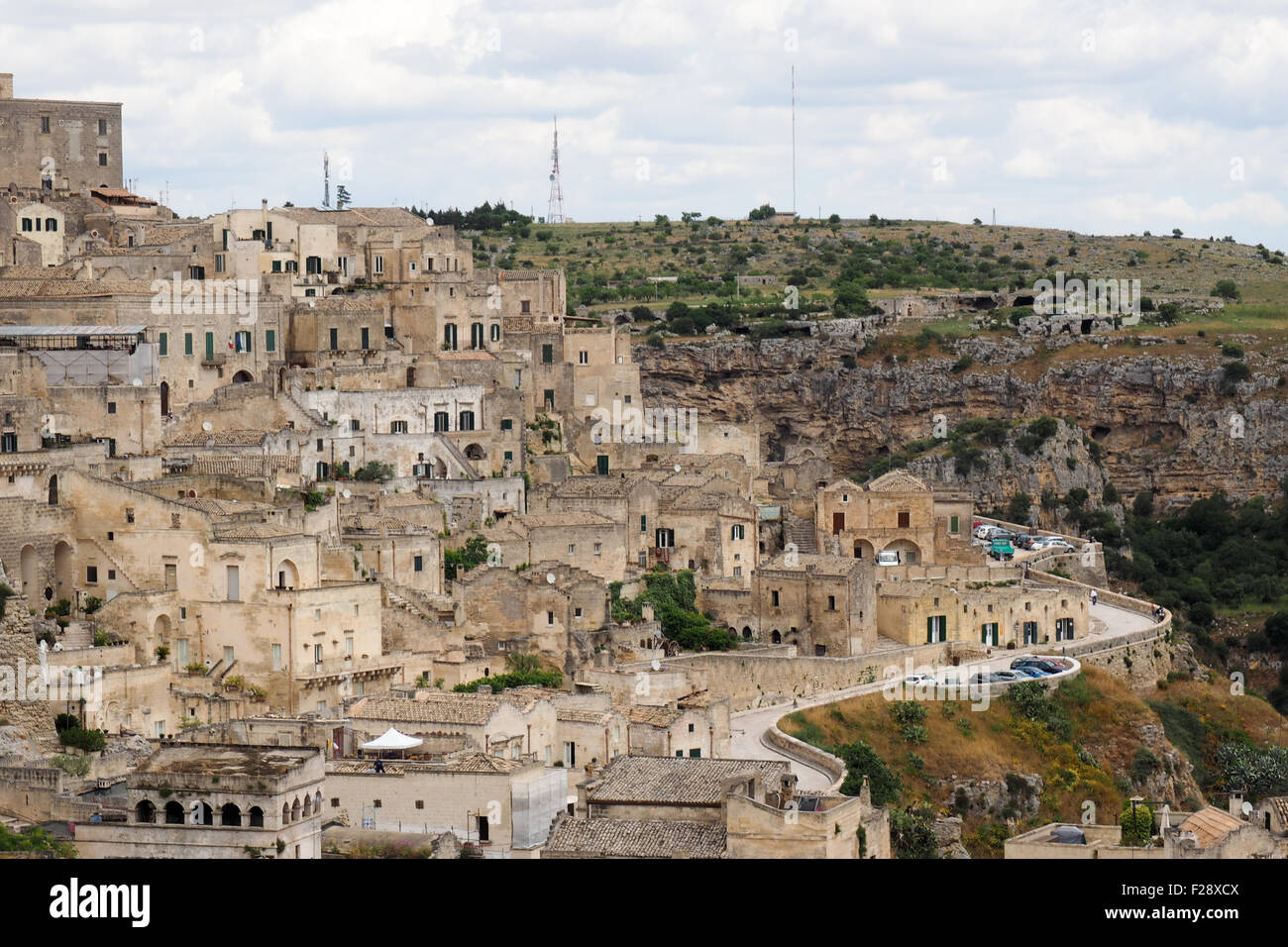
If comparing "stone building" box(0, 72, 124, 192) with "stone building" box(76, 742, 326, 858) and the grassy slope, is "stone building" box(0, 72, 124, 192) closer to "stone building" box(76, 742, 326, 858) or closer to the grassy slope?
the grassy slope

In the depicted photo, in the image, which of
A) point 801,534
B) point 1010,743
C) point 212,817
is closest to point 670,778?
point 212,817

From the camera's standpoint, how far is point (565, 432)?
76312 mm

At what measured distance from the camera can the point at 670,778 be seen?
1757 inches

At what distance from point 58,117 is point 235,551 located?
1574 inches

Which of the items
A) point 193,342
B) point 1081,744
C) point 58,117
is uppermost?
point 58,117

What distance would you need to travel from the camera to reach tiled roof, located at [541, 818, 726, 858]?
4053 cm

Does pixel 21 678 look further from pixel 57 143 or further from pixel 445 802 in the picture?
pixel 57 143

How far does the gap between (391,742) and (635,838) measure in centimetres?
581

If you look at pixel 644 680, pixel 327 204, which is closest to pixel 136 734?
pixel 644 680

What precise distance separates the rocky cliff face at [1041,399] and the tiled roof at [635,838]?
227 feet

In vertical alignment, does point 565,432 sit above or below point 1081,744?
above

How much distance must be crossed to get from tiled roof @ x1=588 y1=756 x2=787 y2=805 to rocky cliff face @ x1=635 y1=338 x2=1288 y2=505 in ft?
214

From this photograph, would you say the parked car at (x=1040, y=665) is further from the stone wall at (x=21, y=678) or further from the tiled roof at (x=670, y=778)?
the stone wall at (x=21, y=678)

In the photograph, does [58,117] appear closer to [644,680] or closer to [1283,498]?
[644,680]
